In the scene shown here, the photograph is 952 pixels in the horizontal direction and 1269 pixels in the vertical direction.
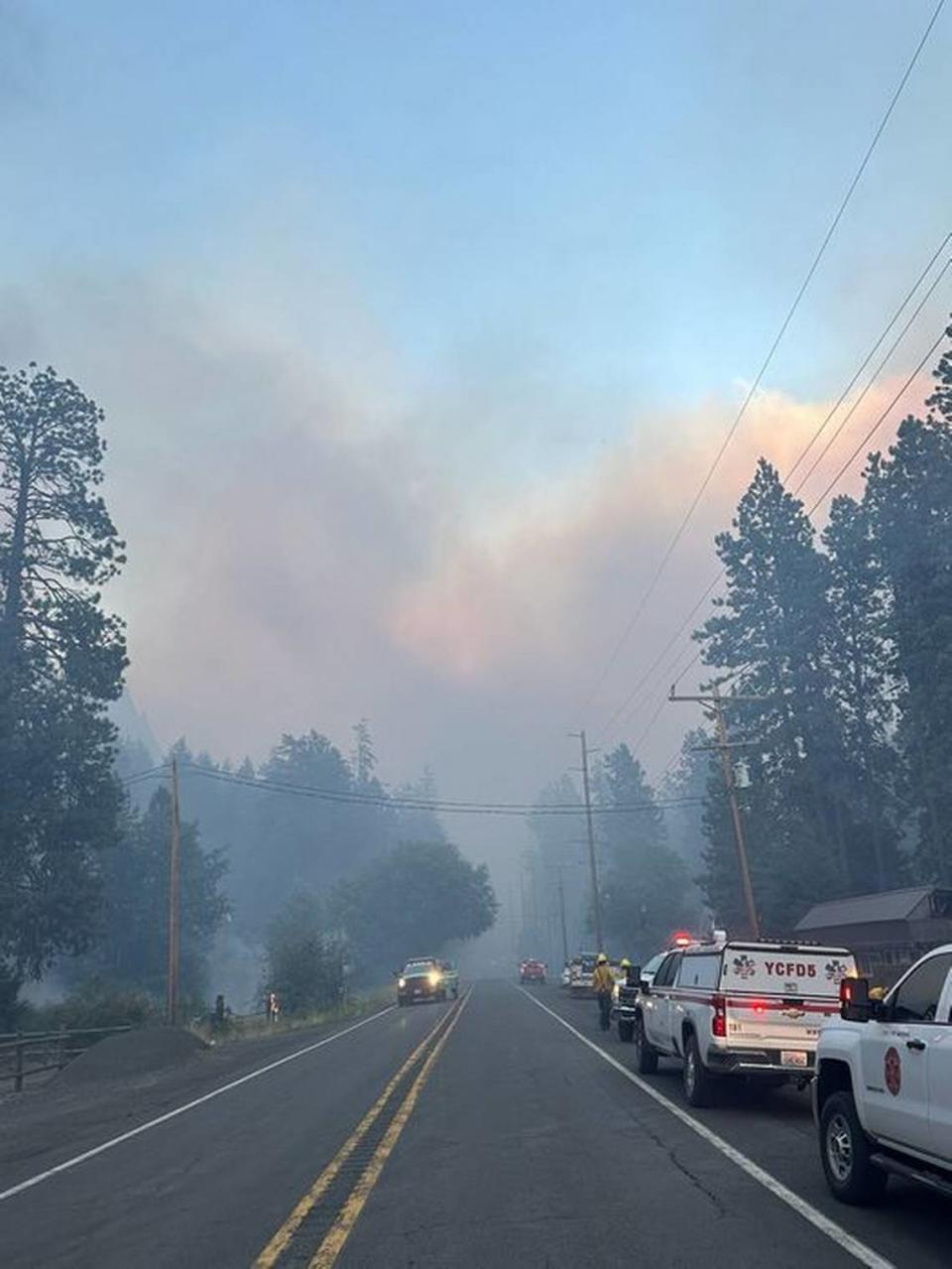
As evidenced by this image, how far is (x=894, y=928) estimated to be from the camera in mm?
39406

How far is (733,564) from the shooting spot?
222 feet

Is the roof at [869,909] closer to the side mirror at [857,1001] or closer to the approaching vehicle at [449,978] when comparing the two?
the approaching vehicle at [449,978]

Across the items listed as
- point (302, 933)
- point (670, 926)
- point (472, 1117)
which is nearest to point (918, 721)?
point (302, 933)

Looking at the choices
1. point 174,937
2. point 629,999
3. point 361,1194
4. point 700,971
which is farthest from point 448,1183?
point 174,937

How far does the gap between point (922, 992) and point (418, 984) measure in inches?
2087

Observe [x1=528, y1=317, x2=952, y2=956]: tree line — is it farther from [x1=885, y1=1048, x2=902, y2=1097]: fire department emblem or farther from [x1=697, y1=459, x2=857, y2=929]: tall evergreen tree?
[x1=885, y1=1048, x2=902, y2=1097]: fire department emblem

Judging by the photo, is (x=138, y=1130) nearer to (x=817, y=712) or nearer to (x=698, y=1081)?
(x=698, y=1081)

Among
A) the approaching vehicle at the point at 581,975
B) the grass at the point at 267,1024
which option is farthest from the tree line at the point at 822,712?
the grass at the point at 267,1024

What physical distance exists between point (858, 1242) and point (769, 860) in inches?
2123

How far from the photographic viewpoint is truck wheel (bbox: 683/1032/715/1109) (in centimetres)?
1394

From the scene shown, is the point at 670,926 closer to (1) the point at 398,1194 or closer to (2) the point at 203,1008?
(2) the point at 203,1008

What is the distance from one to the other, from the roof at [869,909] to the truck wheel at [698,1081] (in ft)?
89.3

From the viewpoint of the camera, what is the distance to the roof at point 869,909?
39.4m

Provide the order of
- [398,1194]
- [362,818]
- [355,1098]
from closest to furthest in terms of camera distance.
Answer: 1. [398,1194]
2. [355,1098]
3. [362,818]
